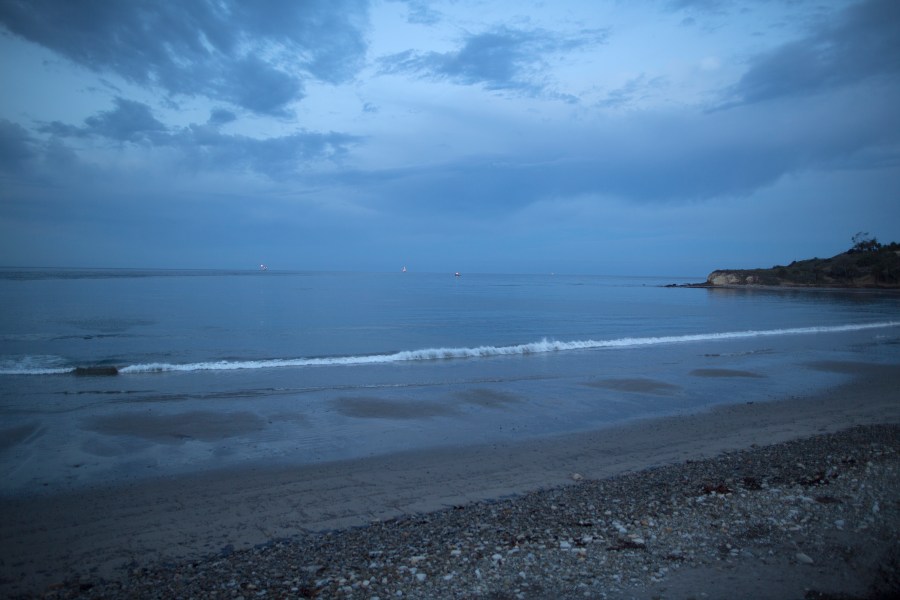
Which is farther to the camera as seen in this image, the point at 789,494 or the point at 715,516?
the point at 789,494

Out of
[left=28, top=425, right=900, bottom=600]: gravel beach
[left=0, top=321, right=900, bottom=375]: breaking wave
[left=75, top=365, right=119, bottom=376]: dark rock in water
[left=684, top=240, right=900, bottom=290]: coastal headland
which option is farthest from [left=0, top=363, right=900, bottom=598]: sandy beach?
[left=684, top=240, right=900, bottom=290]: coastal headland

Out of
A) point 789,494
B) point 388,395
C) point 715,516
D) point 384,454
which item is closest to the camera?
point 715,516

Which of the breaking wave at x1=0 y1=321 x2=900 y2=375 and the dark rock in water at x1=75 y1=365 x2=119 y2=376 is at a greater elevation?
the dark rock in water at x1=75 y1=365 x2=119 y2=376

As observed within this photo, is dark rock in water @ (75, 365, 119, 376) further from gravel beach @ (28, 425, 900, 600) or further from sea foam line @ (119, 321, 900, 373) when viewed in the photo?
gravel beach @ (28, 425, 900, 600)

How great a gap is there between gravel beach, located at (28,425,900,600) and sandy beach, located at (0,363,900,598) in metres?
0.06

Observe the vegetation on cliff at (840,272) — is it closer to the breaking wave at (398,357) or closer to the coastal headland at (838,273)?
the coastal headland at (838,273)

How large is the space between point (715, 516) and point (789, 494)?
139cm

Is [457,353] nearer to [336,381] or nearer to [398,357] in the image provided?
[398,357]

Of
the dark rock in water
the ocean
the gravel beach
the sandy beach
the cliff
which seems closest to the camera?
the gravel beach

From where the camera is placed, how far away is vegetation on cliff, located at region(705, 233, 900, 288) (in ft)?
273

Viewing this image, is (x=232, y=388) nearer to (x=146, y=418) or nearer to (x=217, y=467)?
(x=146, y=418)

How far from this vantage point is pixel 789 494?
6.82 metres

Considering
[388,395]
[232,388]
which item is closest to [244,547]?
[388,395]

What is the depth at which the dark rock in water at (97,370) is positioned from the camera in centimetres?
1694
